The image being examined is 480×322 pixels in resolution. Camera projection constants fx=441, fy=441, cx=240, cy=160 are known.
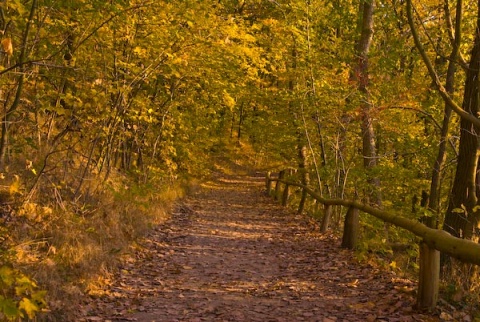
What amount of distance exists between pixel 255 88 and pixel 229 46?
19.8 feet

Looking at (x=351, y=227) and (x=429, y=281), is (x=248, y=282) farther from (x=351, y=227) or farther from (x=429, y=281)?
(x=429, y=281)

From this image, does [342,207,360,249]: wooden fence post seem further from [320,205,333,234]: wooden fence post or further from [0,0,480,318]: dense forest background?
[320,205,333,234]: wooden fence post

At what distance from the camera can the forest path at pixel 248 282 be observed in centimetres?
538

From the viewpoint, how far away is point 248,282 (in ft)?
22.8

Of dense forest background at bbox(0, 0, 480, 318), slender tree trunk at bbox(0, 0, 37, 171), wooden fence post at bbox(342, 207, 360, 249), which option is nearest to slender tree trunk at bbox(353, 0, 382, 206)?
dense forest background at bbox(0, 0, 480, 318)

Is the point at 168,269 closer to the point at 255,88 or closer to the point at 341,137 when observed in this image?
the point at 341,137

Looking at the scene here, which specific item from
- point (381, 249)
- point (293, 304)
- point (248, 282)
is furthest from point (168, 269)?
point (381, 249)

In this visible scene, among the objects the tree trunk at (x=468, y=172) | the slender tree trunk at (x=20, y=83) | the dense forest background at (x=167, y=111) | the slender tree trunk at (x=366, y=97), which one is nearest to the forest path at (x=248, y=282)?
the dense forest background at (x=167, y=111)

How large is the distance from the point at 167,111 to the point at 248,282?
673 centimetres

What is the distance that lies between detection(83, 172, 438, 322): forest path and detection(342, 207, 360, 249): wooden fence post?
0.90ft

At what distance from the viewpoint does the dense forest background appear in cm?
599

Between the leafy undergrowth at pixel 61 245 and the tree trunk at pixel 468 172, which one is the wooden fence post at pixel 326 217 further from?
the leafy undergrowth at pixel 61 245

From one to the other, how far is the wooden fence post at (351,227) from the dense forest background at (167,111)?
0.57m

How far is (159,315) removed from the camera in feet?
18.0
